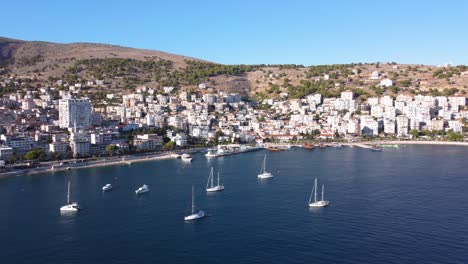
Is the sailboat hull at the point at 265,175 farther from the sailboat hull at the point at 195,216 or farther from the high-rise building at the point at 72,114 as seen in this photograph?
the high-rise building at the point at 72,114

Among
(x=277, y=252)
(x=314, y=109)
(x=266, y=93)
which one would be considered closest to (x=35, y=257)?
(x=277, y=252)

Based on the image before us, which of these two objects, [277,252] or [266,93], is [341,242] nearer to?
[277,252]

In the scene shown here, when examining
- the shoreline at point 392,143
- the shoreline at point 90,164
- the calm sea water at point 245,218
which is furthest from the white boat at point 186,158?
the shoreline at point 392,143

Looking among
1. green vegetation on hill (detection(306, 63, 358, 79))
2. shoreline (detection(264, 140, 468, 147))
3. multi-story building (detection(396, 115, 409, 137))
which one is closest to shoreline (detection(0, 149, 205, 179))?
shoreline (detection(264, 140, 468, 147))

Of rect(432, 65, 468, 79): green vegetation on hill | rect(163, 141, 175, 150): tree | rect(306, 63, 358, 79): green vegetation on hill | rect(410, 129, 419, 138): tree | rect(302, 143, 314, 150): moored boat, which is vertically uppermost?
rect(306, 63, 358, 79): green vegetation on hill

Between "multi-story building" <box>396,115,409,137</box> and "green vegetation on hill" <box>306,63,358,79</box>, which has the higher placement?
"green vegetation on hill" <box>306,63,358,79</box>

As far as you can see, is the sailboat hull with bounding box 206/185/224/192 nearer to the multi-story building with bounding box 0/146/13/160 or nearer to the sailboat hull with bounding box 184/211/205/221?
the sailboat hull with bounding box 184/211/205/221

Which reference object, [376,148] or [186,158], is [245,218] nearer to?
[186,158]
